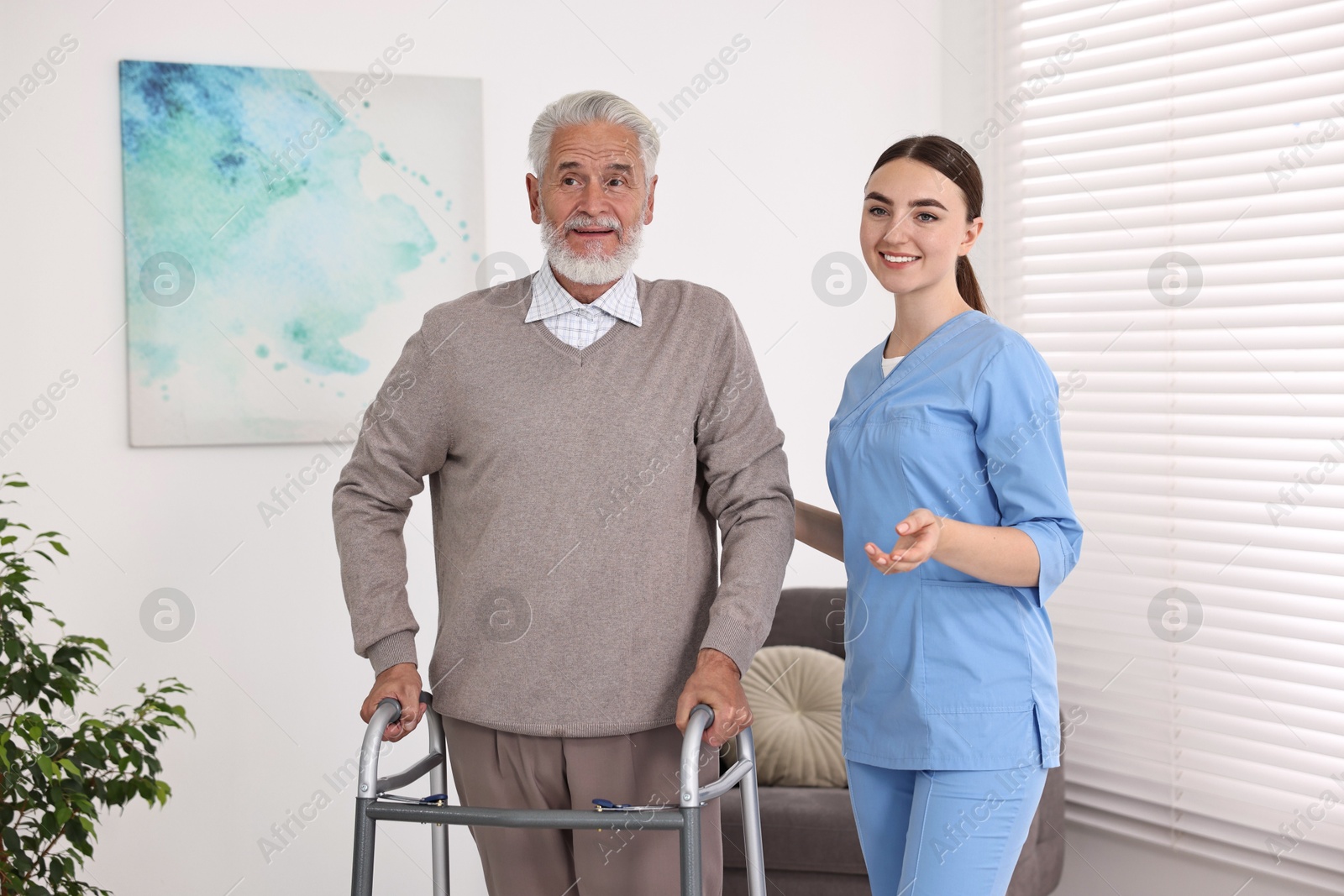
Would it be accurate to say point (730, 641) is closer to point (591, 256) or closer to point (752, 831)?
point (752, 831)

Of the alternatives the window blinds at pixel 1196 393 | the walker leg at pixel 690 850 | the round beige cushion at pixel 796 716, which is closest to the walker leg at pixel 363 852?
the walker leg at pixel 690 850

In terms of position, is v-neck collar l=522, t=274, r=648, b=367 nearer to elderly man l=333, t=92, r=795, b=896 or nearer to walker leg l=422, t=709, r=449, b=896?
elderly man l=333, t=92, r=795, b=896

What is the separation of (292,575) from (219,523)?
0.77ft

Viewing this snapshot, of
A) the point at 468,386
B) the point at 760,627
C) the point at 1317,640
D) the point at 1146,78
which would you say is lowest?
the point at 1317,640

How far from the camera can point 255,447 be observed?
121 inches

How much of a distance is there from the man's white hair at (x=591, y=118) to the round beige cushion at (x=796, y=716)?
155cm

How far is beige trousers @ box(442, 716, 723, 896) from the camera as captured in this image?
65.2 inches

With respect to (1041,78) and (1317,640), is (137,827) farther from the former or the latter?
(1041,78)

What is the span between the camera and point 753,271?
3.64 meters

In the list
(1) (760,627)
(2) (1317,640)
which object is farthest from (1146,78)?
(1) (760,627)

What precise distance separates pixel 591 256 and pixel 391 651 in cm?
66

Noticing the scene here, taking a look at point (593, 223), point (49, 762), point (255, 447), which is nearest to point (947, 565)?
point (593, 223)

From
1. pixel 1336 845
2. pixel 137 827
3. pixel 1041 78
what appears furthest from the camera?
pixel 1041 78

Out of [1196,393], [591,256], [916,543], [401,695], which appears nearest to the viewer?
[916,543]
